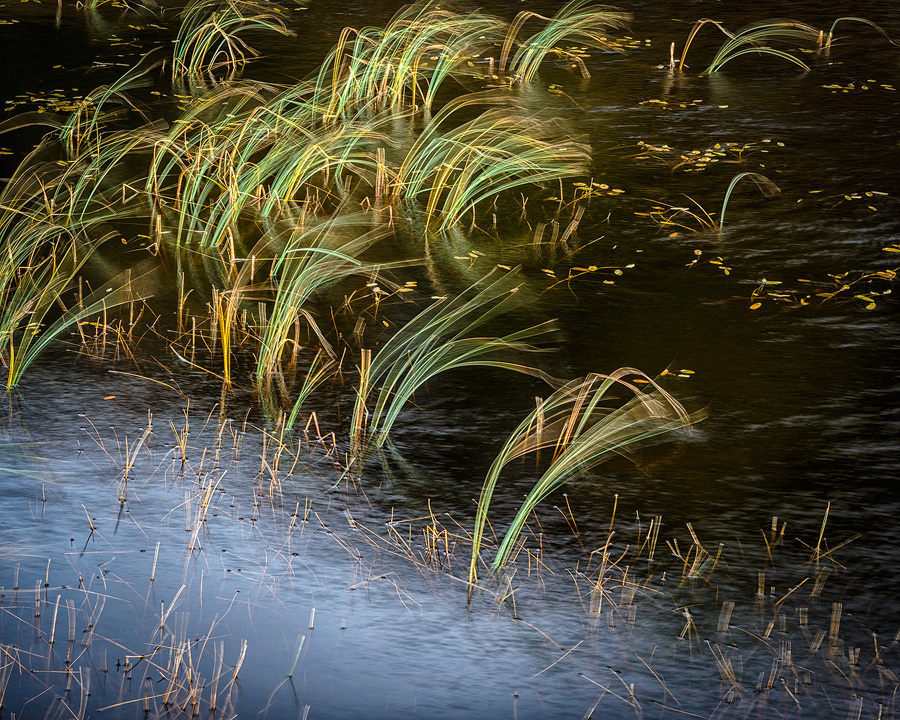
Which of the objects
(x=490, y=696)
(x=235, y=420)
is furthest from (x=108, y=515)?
(x=490, y=696)

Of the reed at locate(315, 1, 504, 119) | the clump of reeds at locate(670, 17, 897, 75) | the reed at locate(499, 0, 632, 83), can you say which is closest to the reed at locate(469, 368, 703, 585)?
the reed at locate(315, 1, 504, 119)

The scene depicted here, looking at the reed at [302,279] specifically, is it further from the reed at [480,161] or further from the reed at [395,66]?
the reed at [395,66]

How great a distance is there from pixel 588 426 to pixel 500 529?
1.92ft

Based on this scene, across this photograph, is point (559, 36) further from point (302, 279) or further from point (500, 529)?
point (500, 529)

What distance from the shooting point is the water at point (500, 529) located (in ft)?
7.77

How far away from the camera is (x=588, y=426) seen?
11.0 ft

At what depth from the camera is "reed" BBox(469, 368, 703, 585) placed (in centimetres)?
308

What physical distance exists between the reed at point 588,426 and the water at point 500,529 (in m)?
0.07

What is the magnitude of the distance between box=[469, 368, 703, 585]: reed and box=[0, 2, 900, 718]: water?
0.07 m

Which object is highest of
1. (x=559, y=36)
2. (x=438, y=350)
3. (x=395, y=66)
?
(x=559, y=36)

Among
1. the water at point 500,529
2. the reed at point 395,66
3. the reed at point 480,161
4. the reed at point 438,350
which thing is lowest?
the water at point 500,529

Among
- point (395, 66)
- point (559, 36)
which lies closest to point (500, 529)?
point (395, 66)

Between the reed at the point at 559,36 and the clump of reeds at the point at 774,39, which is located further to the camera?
the clump of reeds at the point at 774,39

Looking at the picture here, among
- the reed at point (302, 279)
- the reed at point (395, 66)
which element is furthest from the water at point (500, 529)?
the reed at point (395, 66)
